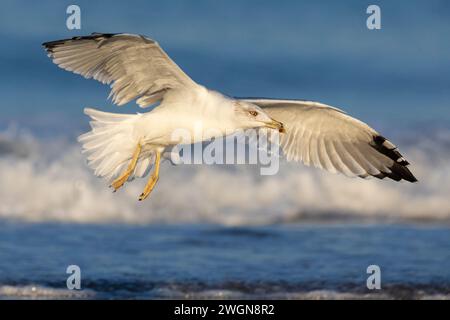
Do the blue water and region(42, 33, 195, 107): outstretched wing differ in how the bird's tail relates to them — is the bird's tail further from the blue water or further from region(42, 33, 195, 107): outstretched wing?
the blue water

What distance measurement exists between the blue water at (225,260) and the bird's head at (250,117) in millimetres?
2079

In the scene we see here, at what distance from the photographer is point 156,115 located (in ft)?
20.7

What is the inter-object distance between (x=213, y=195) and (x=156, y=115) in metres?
4.67

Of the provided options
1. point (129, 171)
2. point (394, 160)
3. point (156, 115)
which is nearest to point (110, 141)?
point (129, 171)

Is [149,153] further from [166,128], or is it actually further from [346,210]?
[346,210]

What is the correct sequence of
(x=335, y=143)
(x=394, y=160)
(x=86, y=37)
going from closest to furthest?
(x=86, y=37) → (x=394, y=160) → (x=335, y=143)

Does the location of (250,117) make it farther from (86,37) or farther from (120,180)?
(86,37)

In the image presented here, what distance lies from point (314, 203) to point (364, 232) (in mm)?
944

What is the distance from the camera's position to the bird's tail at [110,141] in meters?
6.45

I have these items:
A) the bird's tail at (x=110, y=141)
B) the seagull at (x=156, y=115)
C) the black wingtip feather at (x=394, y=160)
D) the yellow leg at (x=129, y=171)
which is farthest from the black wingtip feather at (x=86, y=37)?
the black wingtip feather at (x=394, y=160)

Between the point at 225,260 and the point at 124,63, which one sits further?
the point at 225,260

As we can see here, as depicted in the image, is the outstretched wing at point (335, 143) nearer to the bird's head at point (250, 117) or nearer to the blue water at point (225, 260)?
the bird's head at point (250, 117)

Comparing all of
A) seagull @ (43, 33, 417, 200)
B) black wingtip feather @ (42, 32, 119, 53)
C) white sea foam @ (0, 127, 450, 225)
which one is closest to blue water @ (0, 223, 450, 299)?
white sea foam @ (0, 127, 450, 225)

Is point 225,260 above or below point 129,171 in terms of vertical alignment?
below
